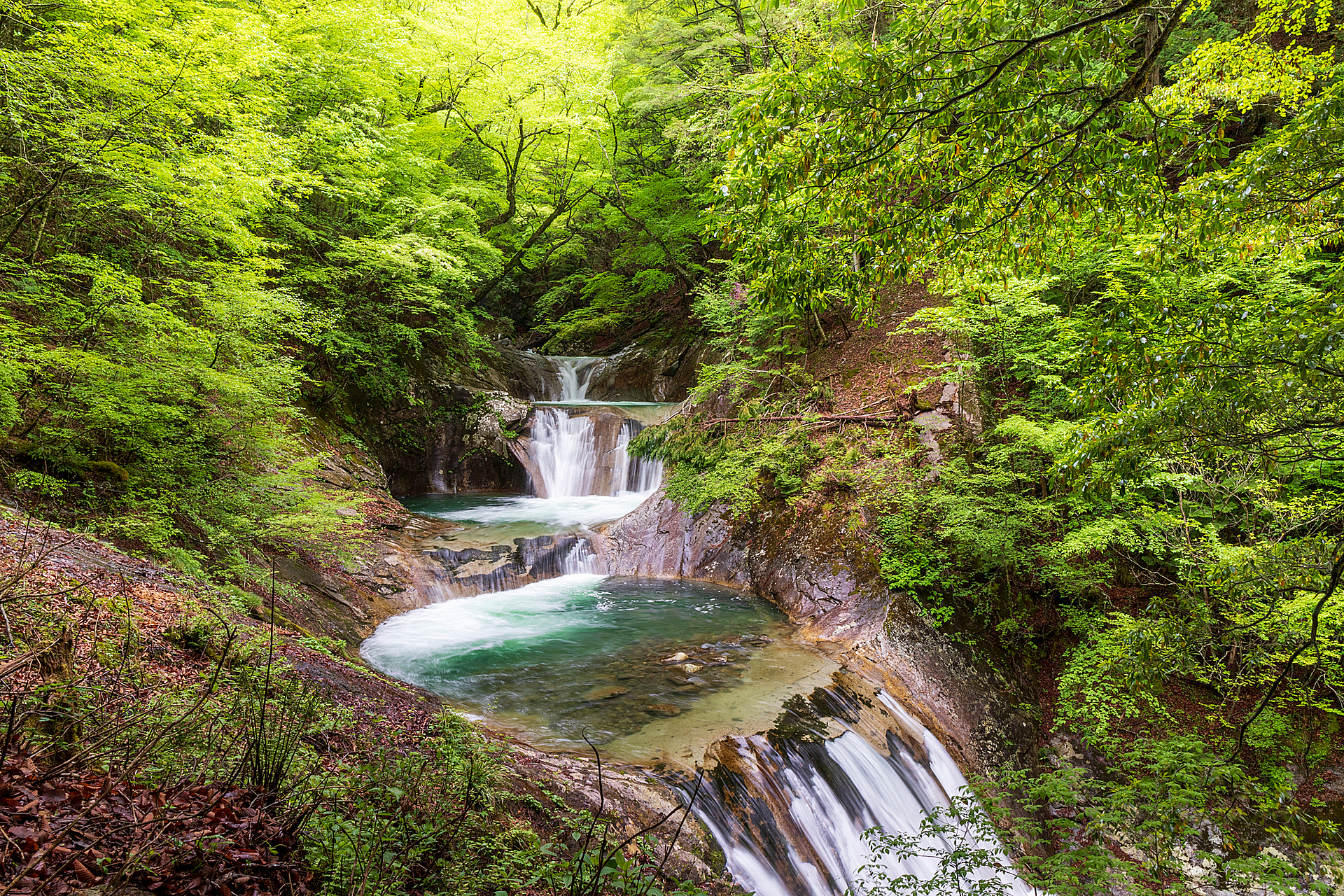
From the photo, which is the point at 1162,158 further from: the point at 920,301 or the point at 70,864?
the point at 920,301

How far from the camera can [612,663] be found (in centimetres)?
773

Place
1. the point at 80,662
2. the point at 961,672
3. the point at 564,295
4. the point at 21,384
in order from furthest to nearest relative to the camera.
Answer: the point at 564,295, the point at 961,672, the point at 21,384, the point at 80,662

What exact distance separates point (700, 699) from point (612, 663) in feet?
4.69

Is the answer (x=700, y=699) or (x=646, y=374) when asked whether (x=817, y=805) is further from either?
(x=646, y=374)

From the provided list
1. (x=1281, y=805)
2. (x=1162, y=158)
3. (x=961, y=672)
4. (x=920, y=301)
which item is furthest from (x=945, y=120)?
(x=920, y=301)

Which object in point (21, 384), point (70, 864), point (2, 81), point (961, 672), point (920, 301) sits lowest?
point (961, 672)

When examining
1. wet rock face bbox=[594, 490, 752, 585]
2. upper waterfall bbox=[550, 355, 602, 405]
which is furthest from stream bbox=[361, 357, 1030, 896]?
upper waterfall bbox=[550, 355, 602, 405]

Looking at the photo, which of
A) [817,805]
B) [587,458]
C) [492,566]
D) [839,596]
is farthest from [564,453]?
[817,805]

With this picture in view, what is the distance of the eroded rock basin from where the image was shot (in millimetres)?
6172

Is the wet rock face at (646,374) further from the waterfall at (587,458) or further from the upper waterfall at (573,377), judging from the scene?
the waterfall at (587,458)

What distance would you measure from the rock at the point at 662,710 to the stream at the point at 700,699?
21 mm

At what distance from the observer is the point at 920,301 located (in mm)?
13883

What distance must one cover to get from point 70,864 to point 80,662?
5.96ft

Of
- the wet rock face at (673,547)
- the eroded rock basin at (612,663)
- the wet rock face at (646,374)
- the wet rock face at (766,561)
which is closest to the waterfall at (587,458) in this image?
the wet rock face at (766,561)
